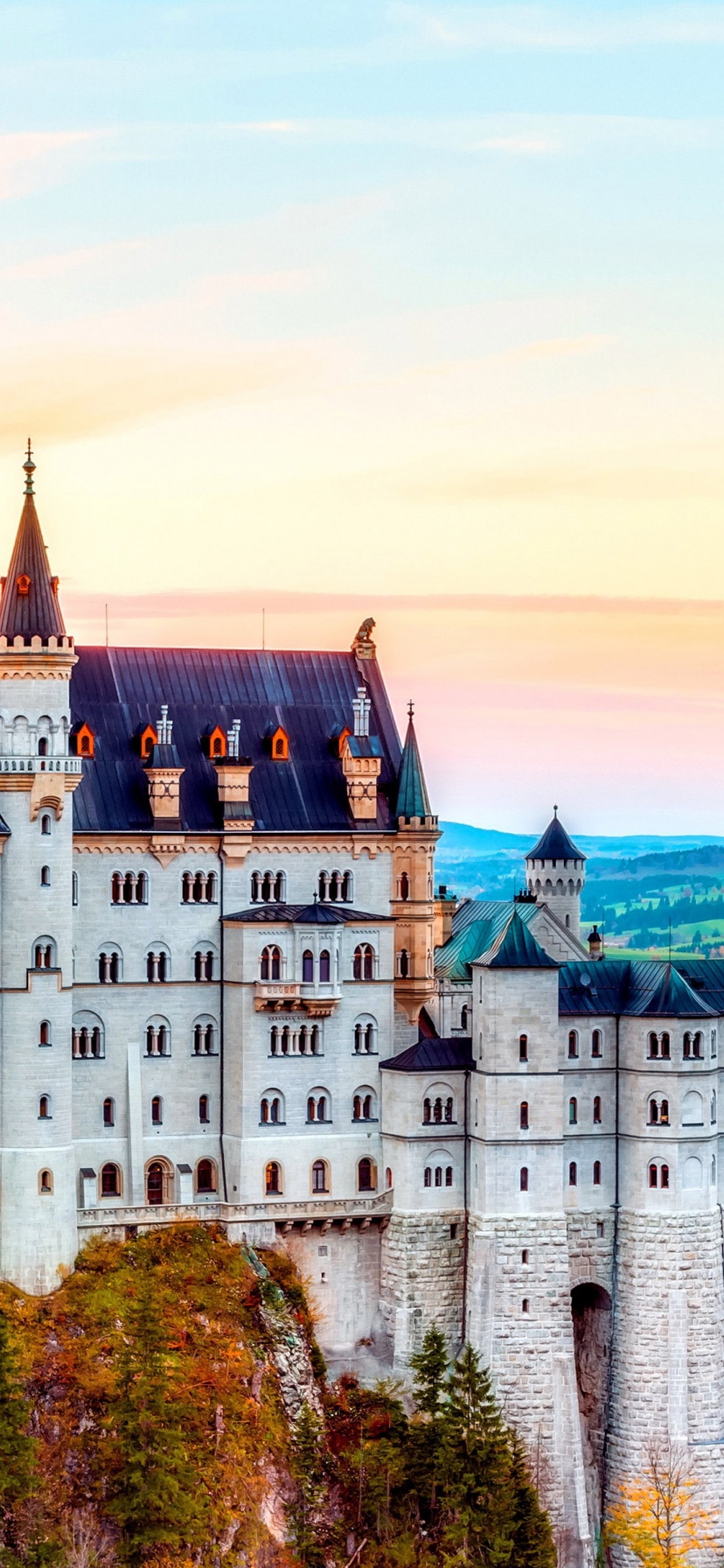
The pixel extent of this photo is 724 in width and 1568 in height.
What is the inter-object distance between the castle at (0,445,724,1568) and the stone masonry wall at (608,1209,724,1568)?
11 cm

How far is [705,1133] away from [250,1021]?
2055 centimetres

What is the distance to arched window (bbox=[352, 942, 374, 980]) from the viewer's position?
408 ft

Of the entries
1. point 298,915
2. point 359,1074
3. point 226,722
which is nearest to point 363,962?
point 298,915

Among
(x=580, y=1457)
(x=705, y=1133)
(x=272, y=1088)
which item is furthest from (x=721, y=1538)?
(x=272, y=1088)

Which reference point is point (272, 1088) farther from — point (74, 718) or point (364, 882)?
point (74, 718)

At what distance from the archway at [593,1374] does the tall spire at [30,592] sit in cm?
3771

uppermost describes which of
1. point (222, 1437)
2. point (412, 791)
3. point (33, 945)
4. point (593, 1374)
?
point (412, 791)

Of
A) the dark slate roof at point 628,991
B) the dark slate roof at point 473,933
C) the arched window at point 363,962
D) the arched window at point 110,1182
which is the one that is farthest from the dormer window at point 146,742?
the dark slate roof at point 473,933

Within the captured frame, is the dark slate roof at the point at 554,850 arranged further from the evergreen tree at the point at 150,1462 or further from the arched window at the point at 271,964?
the evergreen tree at the point at 150,1462

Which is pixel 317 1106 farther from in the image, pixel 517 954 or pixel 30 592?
pixel 30 592

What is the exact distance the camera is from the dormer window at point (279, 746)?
126 meters

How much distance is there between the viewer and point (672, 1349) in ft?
406

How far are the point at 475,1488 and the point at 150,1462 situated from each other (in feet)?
48.3

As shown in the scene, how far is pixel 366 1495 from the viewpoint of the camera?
116 meters
